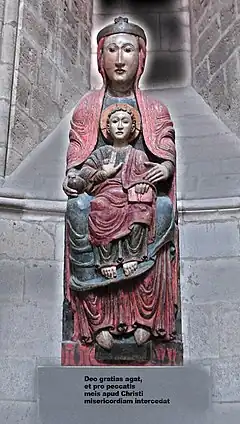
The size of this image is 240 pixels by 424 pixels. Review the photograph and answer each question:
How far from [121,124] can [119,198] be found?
34 cm

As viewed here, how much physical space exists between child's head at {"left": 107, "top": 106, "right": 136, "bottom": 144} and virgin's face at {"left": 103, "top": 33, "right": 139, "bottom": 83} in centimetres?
16

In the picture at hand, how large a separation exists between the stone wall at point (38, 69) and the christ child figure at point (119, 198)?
0.91 m

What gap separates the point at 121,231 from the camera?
7.23 ft

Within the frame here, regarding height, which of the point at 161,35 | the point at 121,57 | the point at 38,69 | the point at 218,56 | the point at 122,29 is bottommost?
the point at 121,57

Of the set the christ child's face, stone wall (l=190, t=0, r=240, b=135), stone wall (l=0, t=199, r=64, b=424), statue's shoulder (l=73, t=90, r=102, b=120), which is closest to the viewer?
the christ child's face

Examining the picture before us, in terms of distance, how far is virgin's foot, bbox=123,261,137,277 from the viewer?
2.18 metres

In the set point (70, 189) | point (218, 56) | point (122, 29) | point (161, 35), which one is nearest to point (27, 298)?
point (70, 189)

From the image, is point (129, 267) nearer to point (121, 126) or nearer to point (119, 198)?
point (119, 198)

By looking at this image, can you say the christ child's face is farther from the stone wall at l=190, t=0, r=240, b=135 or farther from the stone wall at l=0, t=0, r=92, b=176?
the stone wall at l=190, t=0, r=240, b=135

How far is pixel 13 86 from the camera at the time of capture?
3.25 metres

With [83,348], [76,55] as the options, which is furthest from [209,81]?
[83,348]

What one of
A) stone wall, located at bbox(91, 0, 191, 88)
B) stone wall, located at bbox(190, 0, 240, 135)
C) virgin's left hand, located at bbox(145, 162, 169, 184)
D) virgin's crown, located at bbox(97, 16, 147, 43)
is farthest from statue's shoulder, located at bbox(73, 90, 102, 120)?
stone wall, located at bbox(91, 0, 191, 88)

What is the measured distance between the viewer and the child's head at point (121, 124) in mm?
2414

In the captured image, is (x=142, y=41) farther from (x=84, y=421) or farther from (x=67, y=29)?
(x=84, y=421)
